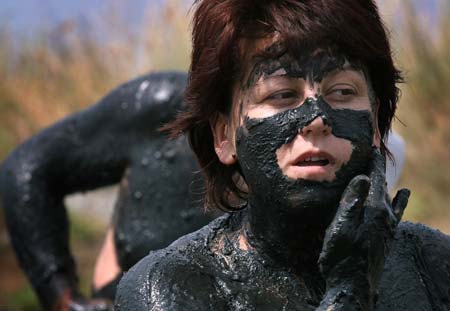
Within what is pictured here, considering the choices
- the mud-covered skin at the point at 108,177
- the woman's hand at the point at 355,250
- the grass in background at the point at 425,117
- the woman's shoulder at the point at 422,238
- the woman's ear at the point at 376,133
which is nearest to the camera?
the woman's hand at the point at 355,250

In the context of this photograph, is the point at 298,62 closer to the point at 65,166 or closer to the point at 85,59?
the point at 65,166

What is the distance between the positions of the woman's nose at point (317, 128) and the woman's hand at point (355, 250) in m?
0.12

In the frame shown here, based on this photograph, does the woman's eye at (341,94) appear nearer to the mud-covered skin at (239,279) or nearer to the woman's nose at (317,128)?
the woman's nose at (317,128)

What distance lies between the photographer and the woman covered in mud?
256 centimetres

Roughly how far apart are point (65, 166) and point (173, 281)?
7.67ft

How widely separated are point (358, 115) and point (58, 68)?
9.25 meters

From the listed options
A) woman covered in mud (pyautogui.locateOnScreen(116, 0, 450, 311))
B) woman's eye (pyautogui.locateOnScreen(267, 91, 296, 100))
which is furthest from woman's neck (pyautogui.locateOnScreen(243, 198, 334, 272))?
woman's eye (pyautogui.locateOnScreen(267, 91, 296, 100))

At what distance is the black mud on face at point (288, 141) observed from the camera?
2602mm

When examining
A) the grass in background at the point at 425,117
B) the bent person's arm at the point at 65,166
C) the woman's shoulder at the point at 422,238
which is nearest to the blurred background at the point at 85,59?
the grass in background at the point at 425,117

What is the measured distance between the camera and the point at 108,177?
485 cm

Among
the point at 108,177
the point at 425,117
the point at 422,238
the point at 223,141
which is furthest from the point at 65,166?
the point at 425,117

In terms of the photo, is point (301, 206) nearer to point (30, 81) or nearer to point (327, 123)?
point (327, 123)

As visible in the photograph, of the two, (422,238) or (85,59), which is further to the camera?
(85,59)

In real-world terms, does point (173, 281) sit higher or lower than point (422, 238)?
lower
